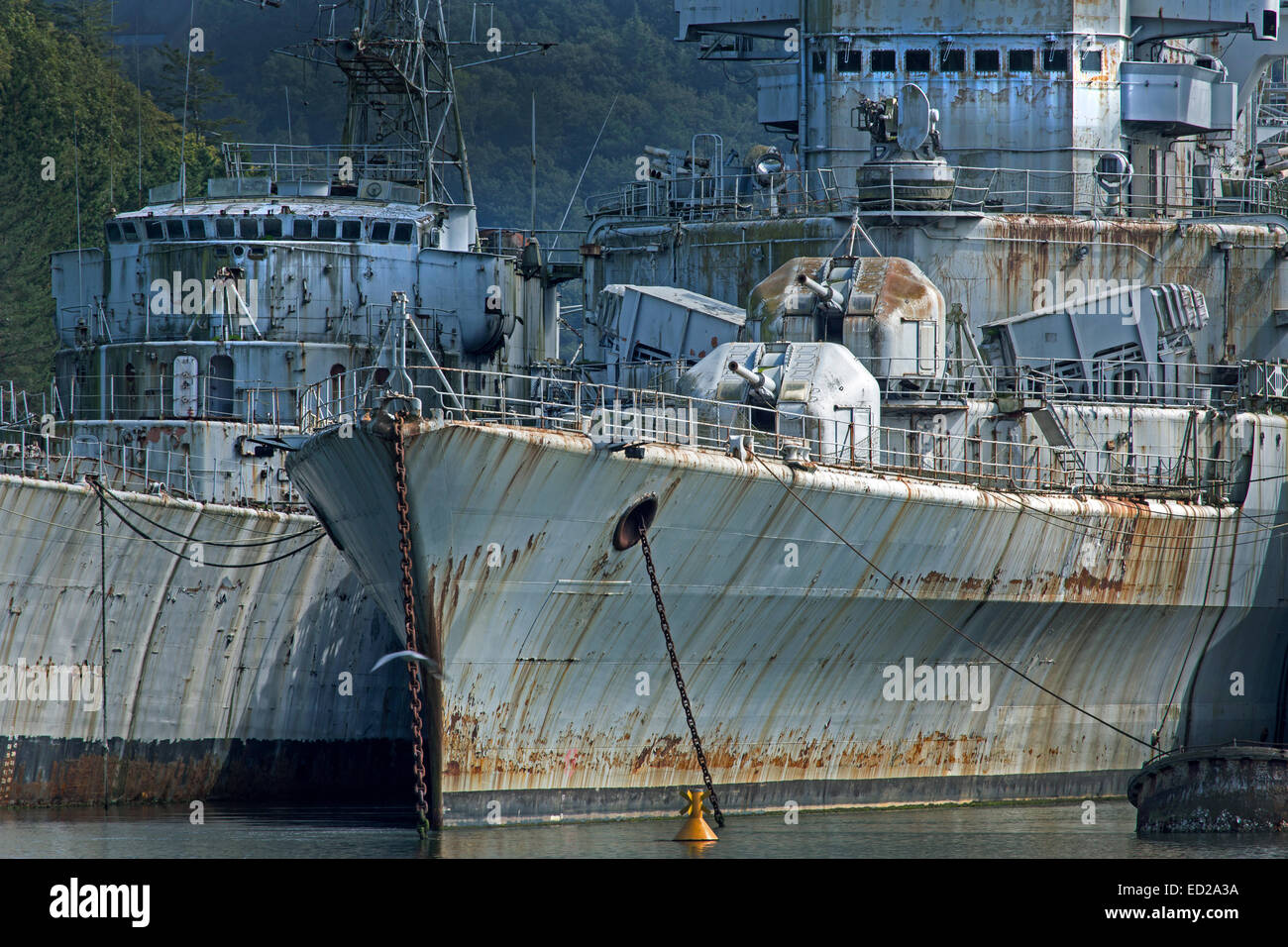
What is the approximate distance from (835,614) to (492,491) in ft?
17.3

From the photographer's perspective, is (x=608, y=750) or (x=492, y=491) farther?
(x=608, y=750)

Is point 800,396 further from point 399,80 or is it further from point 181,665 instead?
point 399,80

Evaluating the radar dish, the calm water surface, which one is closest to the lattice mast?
the radar dish

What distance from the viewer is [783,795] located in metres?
25.2

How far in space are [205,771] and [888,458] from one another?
437 inches

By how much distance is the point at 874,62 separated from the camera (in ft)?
110

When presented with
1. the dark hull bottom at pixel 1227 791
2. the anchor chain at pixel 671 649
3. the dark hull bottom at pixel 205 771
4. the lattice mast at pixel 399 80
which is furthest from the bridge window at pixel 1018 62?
the dark hull bottom at pixel 205 771

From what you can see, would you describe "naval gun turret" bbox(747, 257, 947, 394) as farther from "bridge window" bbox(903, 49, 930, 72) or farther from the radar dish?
"bridge window" bbox(903, 49, 930, 72)

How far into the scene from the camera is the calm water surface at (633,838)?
21062 millimetres

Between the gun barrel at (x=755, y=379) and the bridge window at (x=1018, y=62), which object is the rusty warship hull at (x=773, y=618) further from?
the bridge window at (x=1018, y=62)

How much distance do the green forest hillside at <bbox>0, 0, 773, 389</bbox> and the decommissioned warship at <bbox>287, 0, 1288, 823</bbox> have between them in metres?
9.65

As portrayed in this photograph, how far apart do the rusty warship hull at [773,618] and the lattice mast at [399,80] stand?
1708 cm
